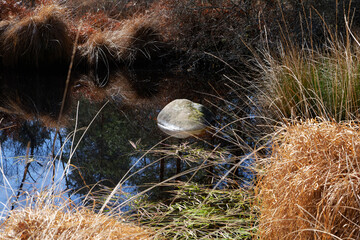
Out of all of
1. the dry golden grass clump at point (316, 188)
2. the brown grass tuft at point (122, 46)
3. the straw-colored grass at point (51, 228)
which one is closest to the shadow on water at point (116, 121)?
the straw-colored grass at point (51, 228)

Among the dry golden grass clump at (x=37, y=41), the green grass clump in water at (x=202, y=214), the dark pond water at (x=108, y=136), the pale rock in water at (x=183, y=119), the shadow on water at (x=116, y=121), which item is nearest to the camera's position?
the green grass clump in water at (x=202, y=214)

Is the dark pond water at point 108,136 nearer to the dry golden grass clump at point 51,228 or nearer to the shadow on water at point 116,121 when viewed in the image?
the shadow on water at point 116,121

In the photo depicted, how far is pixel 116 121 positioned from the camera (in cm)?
430

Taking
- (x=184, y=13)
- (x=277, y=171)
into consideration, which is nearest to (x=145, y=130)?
(x=277, y=171)

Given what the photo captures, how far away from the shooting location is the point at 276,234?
158cm

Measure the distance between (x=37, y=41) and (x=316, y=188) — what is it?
6179 millimetres

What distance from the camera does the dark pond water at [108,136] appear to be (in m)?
2.71

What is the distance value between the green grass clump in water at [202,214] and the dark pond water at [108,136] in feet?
Answer: 0.46

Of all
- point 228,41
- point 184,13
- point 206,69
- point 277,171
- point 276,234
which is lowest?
point 206,69

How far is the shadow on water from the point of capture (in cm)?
294

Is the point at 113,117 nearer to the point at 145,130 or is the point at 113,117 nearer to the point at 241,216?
the point at 145,130

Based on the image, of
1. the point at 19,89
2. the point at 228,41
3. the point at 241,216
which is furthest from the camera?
the point at 228,41

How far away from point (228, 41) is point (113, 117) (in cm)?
316

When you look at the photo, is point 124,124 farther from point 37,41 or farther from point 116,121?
point 37,41
